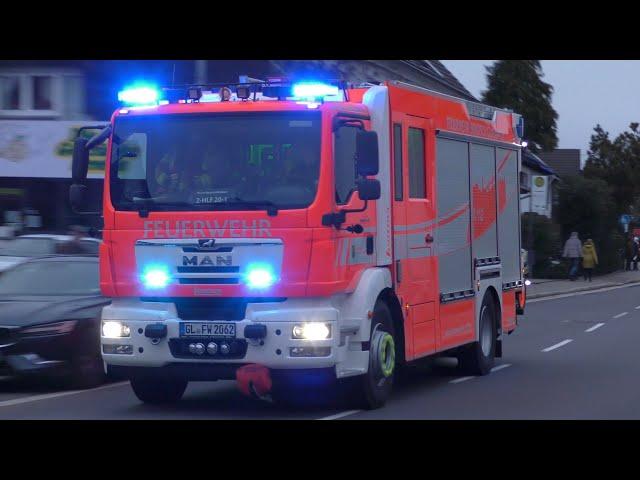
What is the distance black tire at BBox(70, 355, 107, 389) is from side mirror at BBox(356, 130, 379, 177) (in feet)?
13.7

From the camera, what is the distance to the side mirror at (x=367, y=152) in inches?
422

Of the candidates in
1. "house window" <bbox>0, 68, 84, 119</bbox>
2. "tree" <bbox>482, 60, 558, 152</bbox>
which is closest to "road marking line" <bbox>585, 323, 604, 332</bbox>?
"house window" <bbox>0, 68, 84, 119</bbox>

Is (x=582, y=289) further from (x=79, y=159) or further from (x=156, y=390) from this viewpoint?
(x=79, y=159)

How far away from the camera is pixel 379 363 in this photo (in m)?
11.4

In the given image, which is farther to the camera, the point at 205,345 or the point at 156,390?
the point at 156,390

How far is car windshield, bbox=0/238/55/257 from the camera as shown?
20656mm

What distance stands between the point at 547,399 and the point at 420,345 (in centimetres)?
136

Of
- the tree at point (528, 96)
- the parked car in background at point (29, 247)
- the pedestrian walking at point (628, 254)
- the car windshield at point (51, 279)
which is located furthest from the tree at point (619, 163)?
the car windshield at point (51, 279)

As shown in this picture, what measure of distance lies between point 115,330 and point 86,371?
7.49 feet

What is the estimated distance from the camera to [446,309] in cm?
1341

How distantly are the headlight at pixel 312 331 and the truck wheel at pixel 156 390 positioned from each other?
1.84 metres

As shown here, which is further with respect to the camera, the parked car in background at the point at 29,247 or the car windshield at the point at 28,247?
the car windshield at the point at 28,247

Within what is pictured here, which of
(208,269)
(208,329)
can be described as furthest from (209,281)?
(208,329)

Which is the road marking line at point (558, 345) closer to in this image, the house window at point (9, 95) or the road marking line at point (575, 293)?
the road marking line at point (575, 293)
